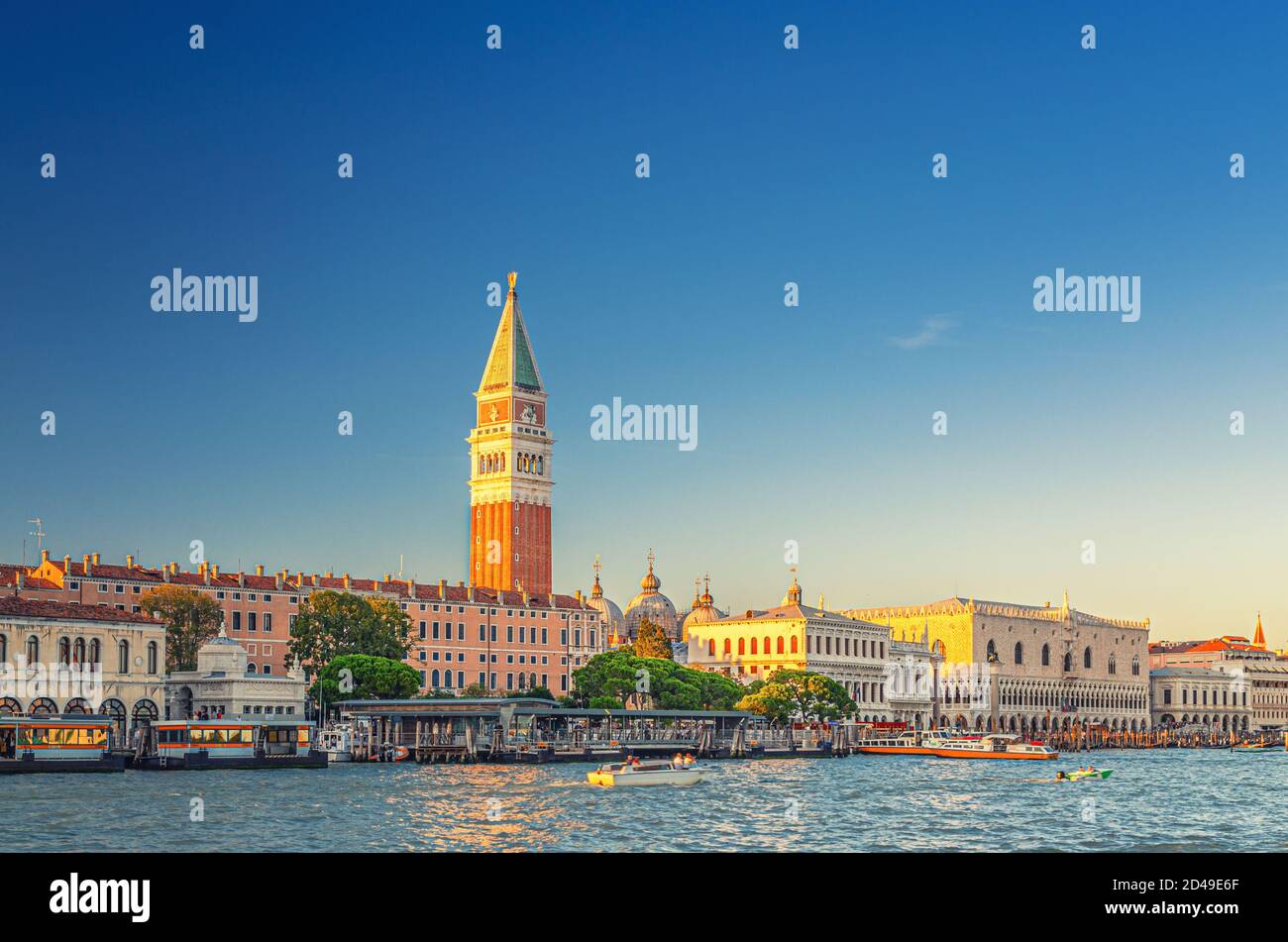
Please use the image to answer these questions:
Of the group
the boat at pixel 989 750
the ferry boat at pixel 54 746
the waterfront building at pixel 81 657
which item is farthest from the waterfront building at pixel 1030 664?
the ferry boat at pixel 54 746

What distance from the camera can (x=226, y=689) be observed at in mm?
81188

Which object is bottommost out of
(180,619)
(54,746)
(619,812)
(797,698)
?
(797,698)

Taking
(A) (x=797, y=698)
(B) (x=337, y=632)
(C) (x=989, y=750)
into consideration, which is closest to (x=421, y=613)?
(B) (x=337, y=632)

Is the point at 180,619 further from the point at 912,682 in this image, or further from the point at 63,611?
the point at 912,682

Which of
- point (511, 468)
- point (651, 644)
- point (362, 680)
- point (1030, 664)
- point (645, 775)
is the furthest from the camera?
point (1030, 664)

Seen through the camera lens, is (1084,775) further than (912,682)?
No

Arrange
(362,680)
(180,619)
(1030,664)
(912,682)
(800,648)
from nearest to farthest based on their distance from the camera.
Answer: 1. (362,680)
2. (180,619)
3. (800,648)
4. (912,682)
5. (1030,664)

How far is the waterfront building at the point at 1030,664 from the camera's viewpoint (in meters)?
138

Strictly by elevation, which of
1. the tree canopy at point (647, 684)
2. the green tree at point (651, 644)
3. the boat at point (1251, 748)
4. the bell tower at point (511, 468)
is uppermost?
the bell tower at point (511, 468)

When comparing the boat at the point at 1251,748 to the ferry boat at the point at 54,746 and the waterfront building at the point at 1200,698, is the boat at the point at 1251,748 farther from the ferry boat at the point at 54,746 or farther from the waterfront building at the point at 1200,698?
the ferry boat at the point at 54,746

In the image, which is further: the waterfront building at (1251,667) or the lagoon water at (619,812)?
the waterfront building at (1251,667)

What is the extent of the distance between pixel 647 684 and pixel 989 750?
20.6 metres

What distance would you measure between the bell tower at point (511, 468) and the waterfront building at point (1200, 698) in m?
66.9

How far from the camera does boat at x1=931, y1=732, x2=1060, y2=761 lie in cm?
9256
